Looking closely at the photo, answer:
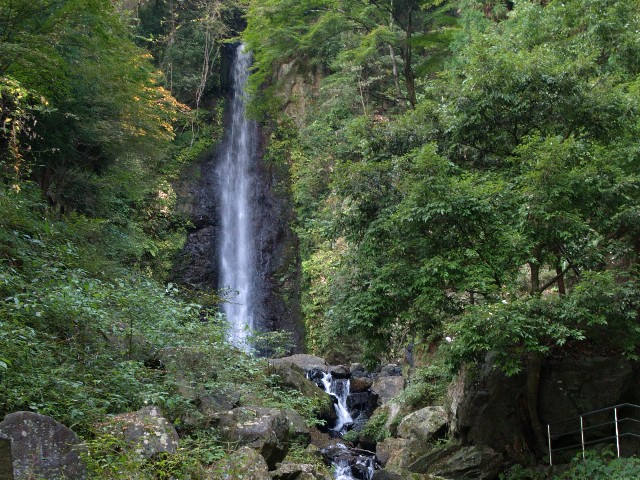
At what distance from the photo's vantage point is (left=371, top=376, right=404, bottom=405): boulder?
588 inches

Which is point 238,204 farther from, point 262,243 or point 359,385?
point 359,385

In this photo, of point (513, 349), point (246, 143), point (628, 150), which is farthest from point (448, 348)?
point (246, 143)

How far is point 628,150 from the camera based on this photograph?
8680mm

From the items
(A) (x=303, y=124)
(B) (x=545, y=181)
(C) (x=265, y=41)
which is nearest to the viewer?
(B) (x=545, y=181)

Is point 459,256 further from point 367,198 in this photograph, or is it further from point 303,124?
point 303,124

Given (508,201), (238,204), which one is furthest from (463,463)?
(238,204)

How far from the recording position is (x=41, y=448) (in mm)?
4055

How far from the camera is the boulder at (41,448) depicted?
13.0 ft

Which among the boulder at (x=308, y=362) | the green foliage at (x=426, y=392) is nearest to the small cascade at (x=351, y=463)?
the green foliage at (x=426, y=392)

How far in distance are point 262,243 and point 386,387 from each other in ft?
33.0

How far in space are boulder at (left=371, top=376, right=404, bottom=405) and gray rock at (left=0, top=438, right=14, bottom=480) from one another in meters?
11.8

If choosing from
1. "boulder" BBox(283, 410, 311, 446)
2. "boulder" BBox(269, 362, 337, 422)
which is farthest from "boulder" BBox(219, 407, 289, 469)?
"boulder" BBox(269, 362, 337, 422)

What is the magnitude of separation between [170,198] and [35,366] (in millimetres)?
18291

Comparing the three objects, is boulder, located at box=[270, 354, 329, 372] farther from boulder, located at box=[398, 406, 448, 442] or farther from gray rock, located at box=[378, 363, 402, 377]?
boulder, located at box=[398, 406, 448, 442]
